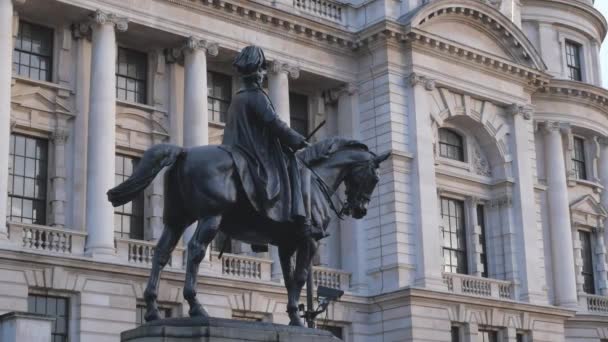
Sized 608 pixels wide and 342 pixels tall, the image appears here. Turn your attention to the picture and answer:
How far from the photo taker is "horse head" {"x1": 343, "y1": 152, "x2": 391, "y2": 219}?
11805 mm

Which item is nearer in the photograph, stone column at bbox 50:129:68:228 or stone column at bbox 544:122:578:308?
stone column at bbox 50:129:68:228

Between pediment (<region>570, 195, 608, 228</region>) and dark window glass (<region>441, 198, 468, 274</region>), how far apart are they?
7213mm

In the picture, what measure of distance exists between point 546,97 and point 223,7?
606 inches

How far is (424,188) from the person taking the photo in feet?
113

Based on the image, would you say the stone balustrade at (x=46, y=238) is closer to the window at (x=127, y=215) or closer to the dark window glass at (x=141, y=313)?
the window at (x=127, y=215)

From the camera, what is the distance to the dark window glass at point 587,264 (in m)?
42.5

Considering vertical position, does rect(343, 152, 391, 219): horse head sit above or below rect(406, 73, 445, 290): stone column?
below

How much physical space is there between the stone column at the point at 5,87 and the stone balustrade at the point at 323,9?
10236 mm

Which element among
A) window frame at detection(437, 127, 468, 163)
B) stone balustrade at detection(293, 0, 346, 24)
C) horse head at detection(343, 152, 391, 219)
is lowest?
horse head at detection(343, 152, 391, 219)

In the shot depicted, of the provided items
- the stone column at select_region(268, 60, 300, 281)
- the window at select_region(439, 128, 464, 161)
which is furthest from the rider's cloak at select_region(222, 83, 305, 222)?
the window at select_region(439, 128, 464, 161)

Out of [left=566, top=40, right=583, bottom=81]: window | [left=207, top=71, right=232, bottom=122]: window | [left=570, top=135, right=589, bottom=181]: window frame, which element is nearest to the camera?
[left=207, top=71, right=232, bottom=122]: window

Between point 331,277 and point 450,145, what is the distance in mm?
7277

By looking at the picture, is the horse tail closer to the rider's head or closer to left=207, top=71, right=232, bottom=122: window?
the rider's head

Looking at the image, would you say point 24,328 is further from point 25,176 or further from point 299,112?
point 299,112
